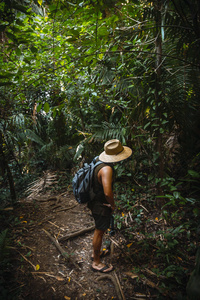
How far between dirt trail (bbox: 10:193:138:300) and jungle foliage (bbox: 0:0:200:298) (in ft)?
2.57

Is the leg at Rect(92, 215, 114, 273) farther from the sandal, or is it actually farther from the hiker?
the sandal

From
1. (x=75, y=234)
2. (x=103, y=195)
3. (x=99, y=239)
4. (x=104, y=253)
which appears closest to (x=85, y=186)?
(x=103, y=195)

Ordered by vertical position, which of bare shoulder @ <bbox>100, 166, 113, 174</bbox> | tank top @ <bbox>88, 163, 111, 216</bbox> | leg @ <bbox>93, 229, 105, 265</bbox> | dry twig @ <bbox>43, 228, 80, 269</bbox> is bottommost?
dry twig @ <bbox>43, 228, 80, 269</bbox>

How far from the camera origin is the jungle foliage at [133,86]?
2.31 meters

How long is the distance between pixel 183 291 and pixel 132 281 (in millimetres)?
691

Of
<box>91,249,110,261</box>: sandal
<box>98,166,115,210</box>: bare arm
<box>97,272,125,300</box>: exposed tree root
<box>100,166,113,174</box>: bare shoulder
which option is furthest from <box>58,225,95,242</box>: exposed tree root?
<box>100,166,113,174</box>: bare shoulder

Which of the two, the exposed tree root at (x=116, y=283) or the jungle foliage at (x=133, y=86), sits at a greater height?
the jungle foliage at (x=133, y=86)

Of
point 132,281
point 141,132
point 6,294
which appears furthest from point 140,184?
point 6,294

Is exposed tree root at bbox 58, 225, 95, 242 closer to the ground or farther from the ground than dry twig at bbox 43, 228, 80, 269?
closer to the ground

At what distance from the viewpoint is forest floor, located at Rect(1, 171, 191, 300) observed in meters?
2.38

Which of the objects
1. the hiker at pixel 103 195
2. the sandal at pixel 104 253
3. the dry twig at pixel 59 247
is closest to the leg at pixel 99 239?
the hiker at pixel 103 195

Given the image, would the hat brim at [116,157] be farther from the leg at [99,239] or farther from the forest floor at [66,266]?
the forest floor at [66,266]

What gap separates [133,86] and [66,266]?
3642mm

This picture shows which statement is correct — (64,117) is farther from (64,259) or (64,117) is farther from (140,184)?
(64,259)
